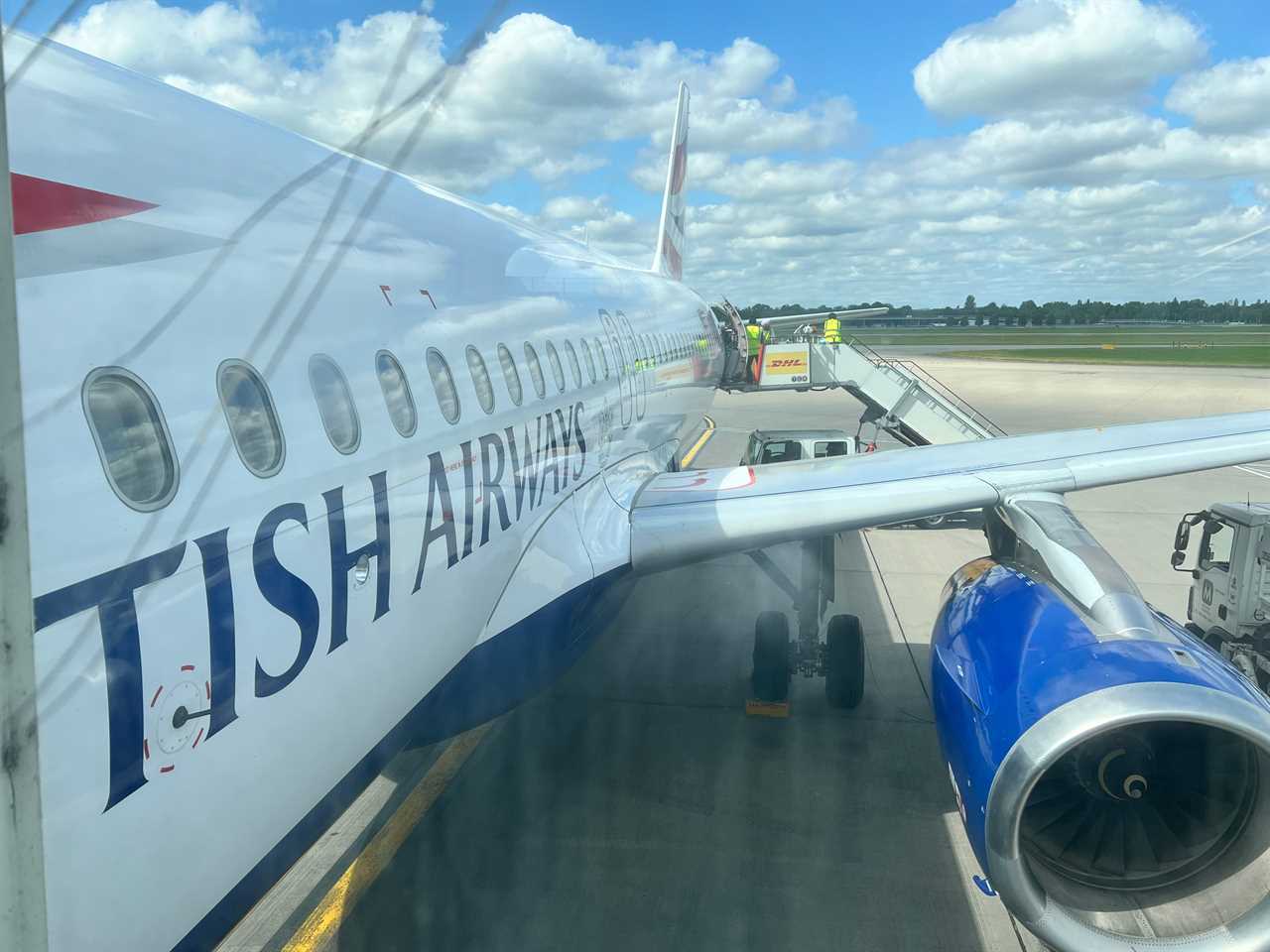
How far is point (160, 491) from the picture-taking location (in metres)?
2.58

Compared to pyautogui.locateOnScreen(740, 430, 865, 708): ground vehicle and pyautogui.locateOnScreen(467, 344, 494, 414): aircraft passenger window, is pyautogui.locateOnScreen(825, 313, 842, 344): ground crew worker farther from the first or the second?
pyautogui.locateOnScreen(467, 344, 494, 414): aircraft passenger window

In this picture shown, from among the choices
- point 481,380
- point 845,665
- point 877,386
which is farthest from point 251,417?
A: point 877,386

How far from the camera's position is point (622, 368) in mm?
8859

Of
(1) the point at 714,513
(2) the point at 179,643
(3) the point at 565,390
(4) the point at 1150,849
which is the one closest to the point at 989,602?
(4) the point at 1150,849

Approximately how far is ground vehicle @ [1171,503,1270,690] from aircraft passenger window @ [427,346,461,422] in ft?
22.6

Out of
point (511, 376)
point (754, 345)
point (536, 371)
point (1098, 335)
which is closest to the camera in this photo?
point (511, 376)

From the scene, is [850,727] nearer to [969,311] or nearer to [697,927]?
[697,927]

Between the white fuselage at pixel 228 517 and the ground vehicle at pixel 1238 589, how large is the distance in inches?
255

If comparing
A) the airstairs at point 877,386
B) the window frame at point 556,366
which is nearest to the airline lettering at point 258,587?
the window frame at point 556,366

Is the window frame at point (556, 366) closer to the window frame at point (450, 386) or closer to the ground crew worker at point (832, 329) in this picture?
the window frame at point (450, 386)

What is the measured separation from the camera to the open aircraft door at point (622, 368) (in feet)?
28.3

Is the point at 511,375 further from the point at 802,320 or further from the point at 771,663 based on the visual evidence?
the point at 802,320

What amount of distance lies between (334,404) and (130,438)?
1052mm

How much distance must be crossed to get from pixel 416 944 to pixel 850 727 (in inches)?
157
